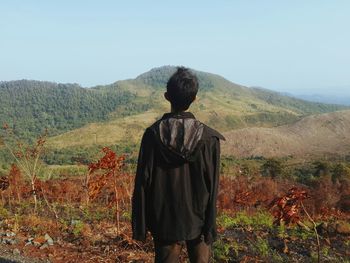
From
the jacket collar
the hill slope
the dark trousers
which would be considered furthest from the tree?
the hill slope

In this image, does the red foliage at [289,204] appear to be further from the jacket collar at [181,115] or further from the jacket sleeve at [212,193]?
the jacket collar at [181,115]

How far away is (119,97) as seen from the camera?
622 ft

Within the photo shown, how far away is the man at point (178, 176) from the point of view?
2848 millimetres

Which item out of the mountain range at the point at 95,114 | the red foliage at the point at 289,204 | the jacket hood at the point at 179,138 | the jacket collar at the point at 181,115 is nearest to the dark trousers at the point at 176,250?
the jacket hood at the point at 179,138

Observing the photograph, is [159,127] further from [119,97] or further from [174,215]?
[119,97]

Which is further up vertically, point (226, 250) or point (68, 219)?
point (226, 250)

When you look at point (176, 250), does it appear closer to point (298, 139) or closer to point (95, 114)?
point (298, 139)

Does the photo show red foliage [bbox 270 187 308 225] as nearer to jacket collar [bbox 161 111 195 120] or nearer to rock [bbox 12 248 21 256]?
jacket collar [bbox 161 111 195 120]

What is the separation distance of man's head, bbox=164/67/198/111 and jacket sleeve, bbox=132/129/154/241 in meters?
0.29

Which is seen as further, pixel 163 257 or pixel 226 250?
pixel 226 250

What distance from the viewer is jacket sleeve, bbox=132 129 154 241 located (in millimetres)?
2895

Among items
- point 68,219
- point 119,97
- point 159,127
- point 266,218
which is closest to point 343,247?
point 266,218

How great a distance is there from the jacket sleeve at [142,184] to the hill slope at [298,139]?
67978 mm

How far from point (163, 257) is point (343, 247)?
452 centimetres
